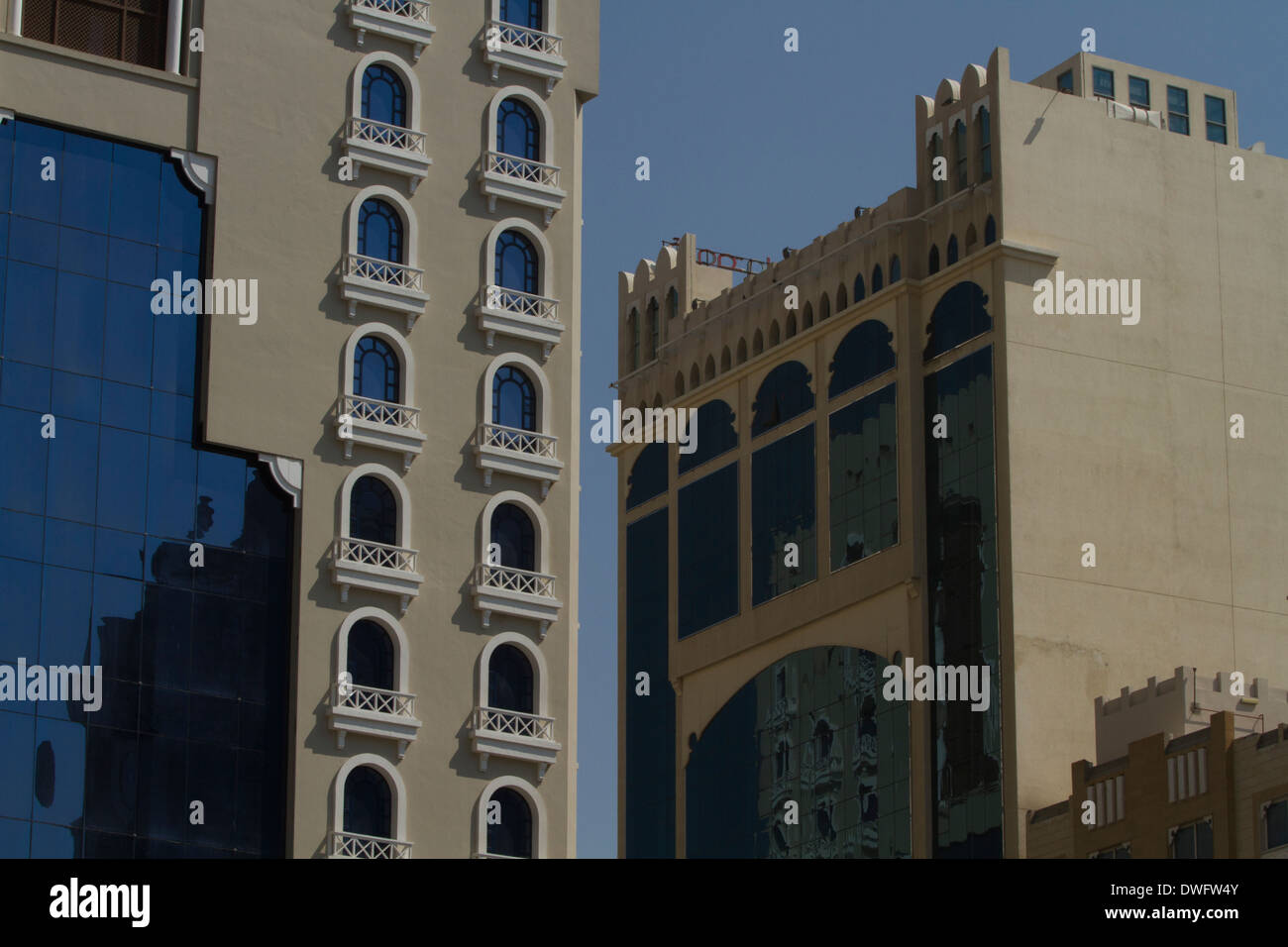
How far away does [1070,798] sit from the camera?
4668 inches

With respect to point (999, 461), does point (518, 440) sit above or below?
below

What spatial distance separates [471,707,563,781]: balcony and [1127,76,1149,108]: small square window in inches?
2475

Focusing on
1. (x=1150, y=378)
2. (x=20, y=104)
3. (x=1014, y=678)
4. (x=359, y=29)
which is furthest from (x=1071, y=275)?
(x=20, y=104)

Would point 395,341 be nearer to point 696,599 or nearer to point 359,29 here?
point 359,29

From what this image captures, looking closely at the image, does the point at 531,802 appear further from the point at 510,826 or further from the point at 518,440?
the point at 518,440

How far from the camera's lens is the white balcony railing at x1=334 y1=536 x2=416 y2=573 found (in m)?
89.3

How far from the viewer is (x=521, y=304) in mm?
95062

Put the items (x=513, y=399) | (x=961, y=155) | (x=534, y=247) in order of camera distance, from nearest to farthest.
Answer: (x=513, y=399) < (x=534, y=247) < (x=961, y=155)

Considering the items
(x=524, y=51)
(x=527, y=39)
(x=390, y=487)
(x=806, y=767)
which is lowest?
(x=806, y=767)

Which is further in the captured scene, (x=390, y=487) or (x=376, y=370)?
(x=376, y=370)

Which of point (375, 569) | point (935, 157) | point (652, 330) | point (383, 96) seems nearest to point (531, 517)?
point (375, 569)

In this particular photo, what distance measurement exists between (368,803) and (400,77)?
77.0ft

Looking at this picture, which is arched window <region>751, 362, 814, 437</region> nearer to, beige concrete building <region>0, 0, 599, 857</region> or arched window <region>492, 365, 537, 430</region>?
beige concrete building <region>0, 0, 599, 857</region>

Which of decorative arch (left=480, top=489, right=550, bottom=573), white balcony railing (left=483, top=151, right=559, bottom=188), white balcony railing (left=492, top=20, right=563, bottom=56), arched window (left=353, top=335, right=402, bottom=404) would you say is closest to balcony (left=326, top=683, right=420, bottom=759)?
decorative arch (left=480, top=489, right=550, bottom=573)
